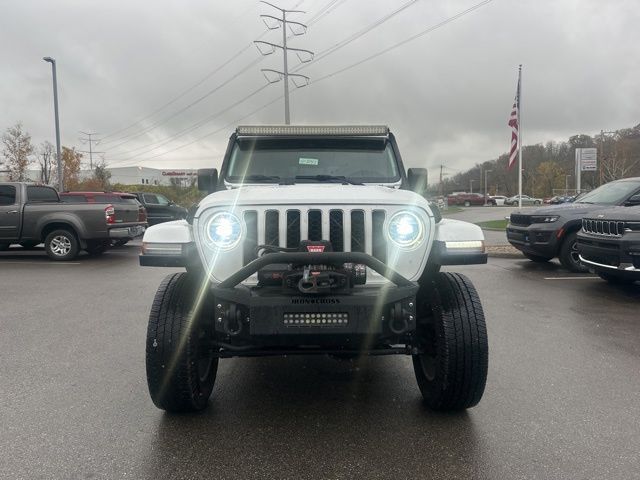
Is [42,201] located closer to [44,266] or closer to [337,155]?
[44,266]

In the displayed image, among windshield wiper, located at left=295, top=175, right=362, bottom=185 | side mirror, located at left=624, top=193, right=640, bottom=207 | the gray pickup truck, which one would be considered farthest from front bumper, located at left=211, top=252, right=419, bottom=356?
the gray pickup truck

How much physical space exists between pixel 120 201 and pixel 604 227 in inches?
501

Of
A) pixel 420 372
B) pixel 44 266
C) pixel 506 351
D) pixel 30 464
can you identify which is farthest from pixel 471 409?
pixel 44 266

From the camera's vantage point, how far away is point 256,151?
4.68 meters

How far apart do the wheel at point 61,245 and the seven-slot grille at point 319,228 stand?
10.2 meters

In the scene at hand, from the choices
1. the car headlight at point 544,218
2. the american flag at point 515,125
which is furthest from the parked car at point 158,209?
the car headlight at point 544,218

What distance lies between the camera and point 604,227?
7262 millimetres

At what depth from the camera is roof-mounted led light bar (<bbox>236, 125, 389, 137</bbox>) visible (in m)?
4.66

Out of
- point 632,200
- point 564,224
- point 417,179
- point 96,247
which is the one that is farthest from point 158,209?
point 417,179

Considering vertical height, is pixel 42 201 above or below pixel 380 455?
above

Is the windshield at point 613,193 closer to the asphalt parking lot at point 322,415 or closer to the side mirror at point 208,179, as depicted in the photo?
the asphalt parking lot at point 322,415

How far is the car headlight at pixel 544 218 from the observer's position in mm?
9539

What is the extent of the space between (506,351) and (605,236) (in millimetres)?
3447

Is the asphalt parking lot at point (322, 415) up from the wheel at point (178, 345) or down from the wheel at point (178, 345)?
down
